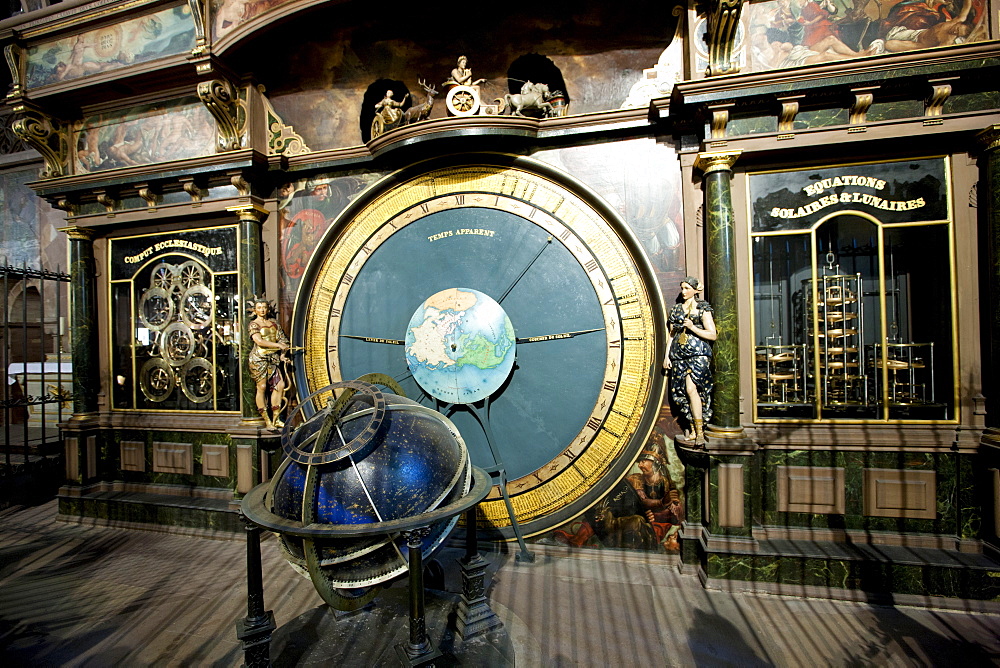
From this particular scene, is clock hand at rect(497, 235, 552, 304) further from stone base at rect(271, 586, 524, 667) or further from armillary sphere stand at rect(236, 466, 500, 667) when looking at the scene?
stone base at rect(271, 586, 524, 667)

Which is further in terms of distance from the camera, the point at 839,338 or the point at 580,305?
the point at 580,305

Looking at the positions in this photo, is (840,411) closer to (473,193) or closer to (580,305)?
(580,305)

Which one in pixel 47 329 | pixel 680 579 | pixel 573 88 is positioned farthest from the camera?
pixel 47 329

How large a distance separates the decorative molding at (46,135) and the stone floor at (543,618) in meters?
4.22

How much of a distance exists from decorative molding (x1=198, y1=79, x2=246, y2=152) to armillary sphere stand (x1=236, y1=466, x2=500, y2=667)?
149 inches

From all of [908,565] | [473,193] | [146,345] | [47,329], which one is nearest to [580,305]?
[473,193]

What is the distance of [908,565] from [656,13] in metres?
4.85

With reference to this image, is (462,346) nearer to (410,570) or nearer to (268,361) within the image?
(268,361)

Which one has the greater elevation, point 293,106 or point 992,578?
point 293,106

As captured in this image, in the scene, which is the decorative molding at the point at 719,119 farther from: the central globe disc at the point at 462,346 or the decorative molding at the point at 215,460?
the decorative molding at the point at 215,460

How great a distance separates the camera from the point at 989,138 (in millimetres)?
3283

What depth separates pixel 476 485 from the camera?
280 centimetres

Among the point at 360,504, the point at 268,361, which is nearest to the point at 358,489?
the point at 360,504

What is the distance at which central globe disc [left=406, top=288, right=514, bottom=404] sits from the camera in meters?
4.18
